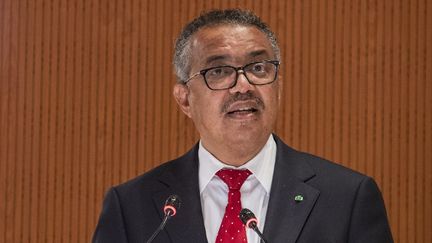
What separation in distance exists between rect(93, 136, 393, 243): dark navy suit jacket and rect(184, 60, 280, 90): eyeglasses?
0.24 metres

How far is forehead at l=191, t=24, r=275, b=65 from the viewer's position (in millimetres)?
2111

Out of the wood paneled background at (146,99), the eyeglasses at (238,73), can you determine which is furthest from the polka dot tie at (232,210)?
the wood paneled background at (146,99)

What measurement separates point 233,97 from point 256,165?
0.70ft

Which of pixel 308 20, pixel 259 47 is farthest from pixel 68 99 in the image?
pixel 259 47

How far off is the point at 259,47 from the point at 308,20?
1787 millimetres

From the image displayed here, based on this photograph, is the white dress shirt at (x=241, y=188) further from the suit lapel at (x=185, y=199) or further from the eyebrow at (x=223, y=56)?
the eyebrow at (x=223, y=56)

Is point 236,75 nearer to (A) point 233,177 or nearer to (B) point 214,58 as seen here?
(B) point 214,58

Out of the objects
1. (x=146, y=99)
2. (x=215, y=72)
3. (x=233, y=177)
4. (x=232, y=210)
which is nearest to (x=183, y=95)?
(x=215, y=72)

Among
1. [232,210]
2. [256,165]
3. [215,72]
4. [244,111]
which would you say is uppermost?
[215,72]

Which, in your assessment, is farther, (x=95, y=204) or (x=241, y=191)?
(x=95, y=204)

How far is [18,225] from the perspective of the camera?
3.96 metres

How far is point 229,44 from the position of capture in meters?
2.13

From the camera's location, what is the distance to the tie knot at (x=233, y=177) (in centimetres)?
211

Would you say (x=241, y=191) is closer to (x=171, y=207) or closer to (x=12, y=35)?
(x=171, y=207)
